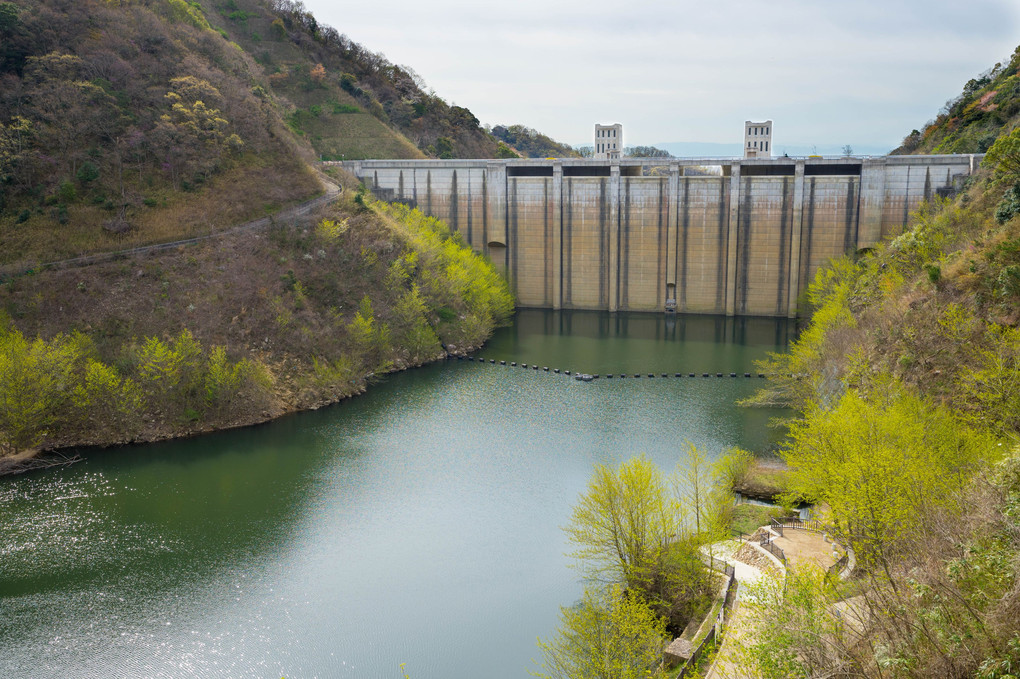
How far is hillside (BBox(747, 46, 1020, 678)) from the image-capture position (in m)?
11.1

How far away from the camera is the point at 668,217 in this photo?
169ft

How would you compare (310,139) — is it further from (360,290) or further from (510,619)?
(510,619)

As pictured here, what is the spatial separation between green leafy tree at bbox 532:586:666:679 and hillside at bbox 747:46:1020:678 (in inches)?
100

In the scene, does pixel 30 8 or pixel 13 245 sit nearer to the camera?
pixel 13 245

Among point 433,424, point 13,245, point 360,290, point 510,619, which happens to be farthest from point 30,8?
point 510,619

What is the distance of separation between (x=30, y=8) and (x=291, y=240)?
2250 cm

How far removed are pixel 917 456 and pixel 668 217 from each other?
34.7 m

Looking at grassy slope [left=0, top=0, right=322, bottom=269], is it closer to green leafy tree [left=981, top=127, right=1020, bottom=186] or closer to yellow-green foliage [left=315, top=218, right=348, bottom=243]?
yellow-green foliage [left=315, top=218, right=348, bottom=243]

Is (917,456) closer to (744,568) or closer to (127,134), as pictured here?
(744,568)

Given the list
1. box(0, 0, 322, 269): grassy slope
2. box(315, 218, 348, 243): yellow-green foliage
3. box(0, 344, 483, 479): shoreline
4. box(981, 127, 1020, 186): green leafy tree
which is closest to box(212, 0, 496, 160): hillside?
box(0, 0, 322, 269): grassy slope

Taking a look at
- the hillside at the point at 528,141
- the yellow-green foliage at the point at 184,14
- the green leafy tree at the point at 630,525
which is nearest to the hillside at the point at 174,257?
the yellow-green foliage at the point at 184,14

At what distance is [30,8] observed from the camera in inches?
1882

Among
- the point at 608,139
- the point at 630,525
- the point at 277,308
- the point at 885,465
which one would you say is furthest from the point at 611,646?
the point at 608,139

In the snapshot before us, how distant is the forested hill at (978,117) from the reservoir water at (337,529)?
23.6 m
